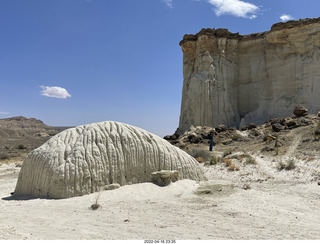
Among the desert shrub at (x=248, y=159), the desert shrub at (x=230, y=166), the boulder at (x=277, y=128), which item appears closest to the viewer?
the desert shrub at (x=230, y=166)

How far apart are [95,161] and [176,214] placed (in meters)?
2.61

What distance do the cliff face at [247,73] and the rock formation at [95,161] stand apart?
2048 centimetres

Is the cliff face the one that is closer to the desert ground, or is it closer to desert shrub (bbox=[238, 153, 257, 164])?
desert shrub (bbox=[238, 153, 257, 164])

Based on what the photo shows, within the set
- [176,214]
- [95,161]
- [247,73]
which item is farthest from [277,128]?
[176,214]

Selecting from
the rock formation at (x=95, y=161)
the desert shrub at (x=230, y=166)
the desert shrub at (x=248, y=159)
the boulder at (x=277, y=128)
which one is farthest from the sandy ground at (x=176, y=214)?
the boulder at (x=277, y=128)

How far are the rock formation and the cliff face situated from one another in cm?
2048

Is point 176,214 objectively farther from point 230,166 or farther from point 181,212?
point 230,166

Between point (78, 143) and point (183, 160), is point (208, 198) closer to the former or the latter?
point (183, 160)

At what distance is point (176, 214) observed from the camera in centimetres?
526

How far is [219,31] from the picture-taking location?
28969 mm

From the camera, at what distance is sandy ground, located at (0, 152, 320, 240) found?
4156mm

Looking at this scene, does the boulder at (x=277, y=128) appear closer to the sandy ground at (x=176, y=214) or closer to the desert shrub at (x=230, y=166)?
the desert shrub at (x=230, y=166)

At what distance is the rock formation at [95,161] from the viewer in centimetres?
→ 650
